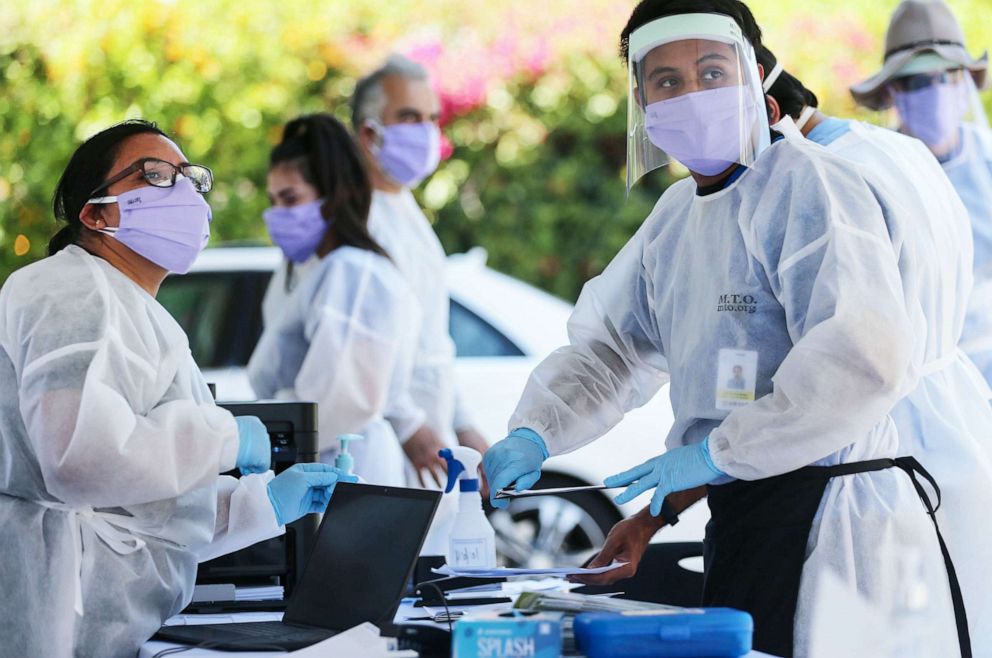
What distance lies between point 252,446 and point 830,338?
1.11 m

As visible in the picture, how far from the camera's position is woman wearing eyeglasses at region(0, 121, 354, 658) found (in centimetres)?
251

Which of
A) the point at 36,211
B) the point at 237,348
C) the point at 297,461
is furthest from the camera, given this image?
the point at 36,211

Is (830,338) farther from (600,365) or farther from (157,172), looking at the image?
(157,172)

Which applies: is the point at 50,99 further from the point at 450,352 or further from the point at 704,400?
the point at 704,400

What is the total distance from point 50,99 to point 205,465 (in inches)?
217

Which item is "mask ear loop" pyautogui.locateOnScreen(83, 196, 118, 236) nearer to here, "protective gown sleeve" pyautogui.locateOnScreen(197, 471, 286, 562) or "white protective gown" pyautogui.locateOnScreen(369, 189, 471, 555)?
"protective gown sleeve" pyautogui.locateOnScreen(197, 471, 286, 562)

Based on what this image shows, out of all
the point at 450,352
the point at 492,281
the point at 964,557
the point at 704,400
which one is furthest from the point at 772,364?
the point at 492,281

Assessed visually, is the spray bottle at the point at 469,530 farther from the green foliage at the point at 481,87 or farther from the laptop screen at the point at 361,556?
the green foliage at the point at 481,87

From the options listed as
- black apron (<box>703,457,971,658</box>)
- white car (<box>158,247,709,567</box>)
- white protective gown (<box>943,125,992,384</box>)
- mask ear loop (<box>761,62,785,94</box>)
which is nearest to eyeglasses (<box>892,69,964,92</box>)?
white protective gown (<box>943,125,992,384</box>)

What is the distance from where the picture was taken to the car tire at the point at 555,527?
6.03 m

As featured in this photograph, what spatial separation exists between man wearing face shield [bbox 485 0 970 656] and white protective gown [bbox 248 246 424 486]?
1416mm

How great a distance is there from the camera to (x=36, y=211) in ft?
24.7

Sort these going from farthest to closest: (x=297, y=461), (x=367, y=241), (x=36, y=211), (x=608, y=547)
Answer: (x=36, y=211) → (x=367, y=241) → (x=297, y=461) → (x=608, y=547)

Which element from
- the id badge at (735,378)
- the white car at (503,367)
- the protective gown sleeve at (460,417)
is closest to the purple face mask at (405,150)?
the protective gown sleeve at (460,417)
